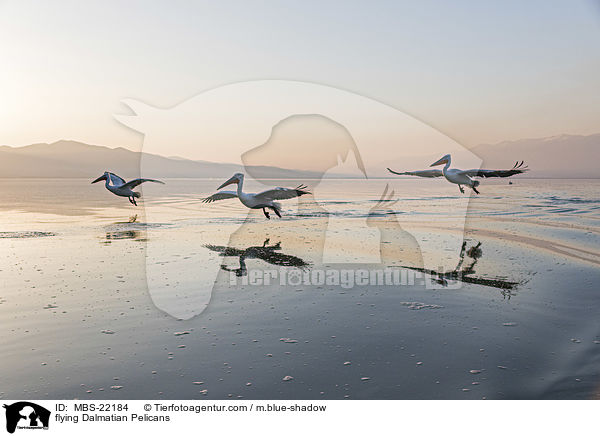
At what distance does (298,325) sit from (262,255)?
276 inches

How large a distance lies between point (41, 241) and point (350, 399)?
15.6m

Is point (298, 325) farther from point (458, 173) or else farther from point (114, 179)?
point (114, 179)

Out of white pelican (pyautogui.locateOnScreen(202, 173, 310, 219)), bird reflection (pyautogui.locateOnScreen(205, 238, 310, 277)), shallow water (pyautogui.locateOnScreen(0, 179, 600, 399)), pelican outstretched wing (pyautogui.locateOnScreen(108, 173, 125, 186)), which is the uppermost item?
pelican outstretched wing (pyautogui.locateOnScreen(108, 173, 125, 186))

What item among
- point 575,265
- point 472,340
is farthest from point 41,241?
point 575,265

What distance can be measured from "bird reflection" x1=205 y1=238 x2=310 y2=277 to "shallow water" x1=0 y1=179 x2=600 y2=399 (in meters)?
0.07

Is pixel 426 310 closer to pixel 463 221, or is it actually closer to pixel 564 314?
pixel 564 314

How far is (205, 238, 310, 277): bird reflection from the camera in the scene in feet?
43.0

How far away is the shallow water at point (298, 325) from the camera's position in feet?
19.6

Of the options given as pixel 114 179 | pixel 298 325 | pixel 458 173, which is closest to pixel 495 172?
pixel 458 173

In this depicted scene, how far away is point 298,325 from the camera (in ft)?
26.9

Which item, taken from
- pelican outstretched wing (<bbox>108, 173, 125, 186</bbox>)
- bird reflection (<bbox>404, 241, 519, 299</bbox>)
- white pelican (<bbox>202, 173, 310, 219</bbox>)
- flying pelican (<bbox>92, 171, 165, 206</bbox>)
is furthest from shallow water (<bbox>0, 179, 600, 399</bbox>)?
pelican outstretched wing (<bbox>108, 173, 125, 186</bbox>)
